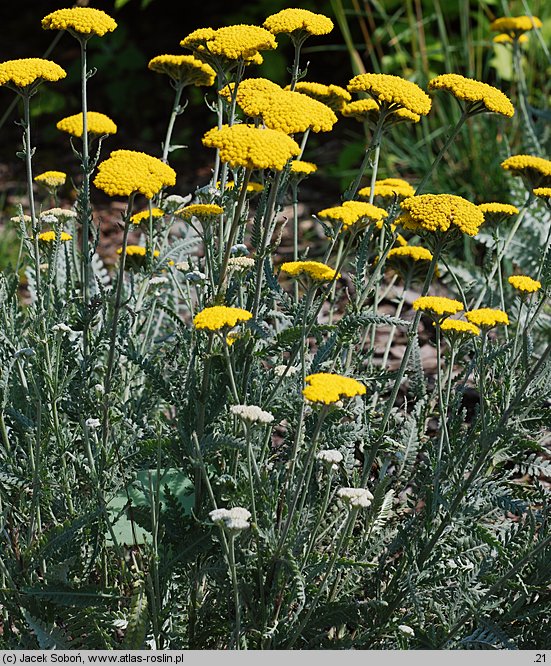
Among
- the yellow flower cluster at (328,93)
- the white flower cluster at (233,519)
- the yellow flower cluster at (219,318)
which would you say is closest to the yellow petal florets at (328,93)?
the yellow flower cluster at (328,93)

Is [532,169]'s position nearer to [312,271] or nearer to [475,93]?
[475,93]

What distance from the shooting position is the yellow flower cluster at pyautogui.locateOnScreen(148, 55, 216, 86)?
184 cm

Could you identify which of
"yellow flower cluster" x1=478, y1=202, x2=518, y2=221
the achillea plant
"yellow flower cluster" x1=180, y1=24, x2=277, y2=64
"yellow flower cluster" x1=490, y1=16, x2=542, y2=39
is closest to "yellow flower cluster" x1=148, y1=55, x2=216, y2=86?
the achillea plant

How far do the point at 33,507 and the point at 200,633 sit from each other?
0.37 m

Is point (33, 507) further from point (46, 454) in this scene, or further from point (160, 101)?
point (160, 101)

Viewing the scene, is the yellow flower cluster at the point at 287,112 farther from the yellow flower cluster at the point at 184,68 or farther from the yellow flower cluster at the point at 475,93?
the yellow flower cluster at the point at 184,68

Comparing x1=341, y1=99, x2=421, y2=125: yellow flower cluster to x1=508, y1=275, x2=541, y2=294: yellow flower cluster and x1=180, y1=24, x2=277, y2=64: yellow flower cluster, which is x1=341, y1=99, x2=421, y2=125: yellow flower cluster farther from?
x1=508, y1=275, x2=541, y2=294: yellow flower cluster

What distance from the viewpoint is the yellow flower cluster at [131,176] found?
1363mm

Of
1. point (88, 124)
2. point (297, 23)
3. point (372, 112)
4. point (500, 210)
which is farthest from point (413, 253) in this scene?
point (88, 124)

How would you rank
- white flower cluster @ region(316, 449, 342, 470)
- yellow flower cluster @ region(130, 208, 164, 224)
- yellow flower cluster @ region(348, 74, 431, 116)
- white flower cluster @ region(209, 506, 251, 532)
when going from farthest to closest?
yellow flower cluster @ region(130, 208, 164, 224) < yellow flower cluster @ region(348, 74, 431, 116) < white flower cluster @ region(316, 449, 342, 470) < white flower cluster @ region(209, 506, 251, 532)

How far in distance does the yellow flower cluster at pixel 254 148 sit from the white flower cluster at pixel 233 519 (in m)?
0.52

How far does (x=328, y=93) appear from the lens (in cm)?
183

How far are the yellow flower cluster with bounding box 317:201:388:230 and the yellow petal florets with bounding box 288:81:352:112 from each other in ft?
1.10

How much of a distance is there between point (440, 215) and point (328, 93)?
498 mm
